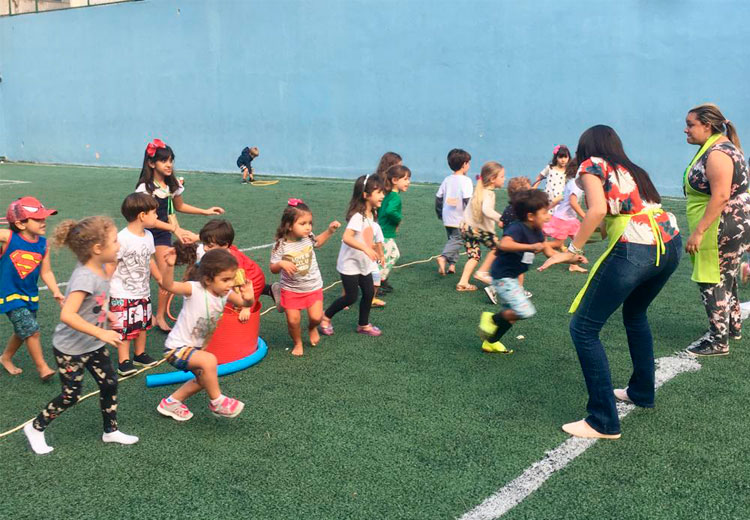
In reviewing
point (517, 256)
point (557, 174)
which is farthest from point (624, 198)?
point (557, 174)

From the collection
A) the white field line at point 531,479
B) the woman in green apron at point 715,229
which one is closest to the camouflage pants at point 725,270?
the woman in green apron at point 715,229

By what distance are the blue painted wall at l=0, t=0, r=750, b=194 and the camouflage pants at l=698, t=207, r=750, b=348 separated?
10490 mm

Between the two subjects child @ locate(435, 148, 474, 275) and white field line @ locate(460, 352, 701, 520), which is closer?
white field line @ locate(460, 352, 701, 520)

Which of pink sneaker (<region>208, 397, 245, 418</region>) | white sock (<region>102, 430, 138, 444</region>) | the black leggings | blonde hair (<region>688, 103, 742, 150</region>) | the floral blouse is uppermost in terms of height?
blonde hair (<region>688, 103, 742, 150</region>)

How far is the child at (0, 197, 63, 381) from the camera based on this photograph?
4.79 m

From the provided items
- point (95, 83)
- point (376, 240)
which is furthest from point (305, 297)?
point (95, 83)

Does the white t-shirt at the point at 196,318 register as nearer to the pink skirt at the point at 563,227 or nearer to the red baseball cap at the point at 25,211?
the red baseball cap at the point at 25,211

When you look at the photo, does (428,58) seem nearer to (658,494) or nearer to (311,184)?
(311,184)

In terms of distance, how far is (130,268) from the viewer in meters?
5.05

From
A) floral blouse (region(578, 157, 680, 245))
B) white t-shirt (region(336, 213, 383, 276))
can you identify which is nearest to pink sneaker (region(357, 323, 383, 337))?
white t-shirt (region(336, 213, 383, 276))

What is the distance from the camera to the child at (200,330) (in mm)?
4016

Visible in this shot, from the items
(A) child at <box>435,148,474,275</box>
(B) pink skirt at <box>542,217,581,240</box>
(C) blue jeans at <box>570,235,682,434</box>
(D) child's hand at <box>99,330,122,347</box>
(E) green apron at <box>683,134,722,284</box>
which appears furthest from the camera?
(B) pink skirt at <box>542,217,581,240</box>

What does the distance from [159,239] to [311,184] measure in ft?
42.4

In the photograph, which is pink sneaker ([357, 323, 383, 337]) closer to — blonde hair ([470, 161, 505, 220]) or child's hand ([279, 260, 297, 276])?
child's hand ([279, 260, 297, 276])
